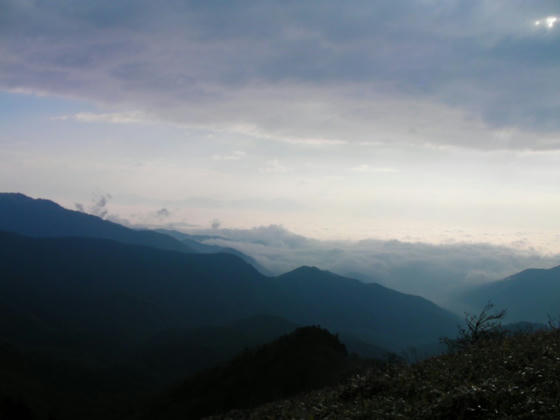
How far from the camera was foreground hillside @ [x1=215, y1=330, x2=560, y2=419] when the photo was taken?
10859mm

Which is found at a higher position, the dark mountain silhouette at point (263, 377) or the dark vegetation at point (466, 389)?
the dark vegetation at point (466, 389)

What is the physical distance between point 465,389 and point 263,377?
61948 mm

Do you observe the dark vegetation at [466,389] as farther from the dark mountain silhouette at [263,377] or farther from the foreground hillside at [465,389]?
the dark mountain silhouette at [263,377]

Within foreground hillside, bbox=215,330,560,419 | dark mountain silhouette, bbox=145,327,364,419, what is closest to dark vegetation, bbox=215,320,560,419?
foreground hillside, bbox=215,330,560,419

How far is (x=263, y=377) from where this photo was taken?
226ft

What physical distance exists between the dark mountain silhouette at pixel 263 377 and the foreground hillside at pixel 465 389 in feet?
120

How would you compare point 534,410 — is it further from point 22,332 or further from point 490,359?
point 22,332

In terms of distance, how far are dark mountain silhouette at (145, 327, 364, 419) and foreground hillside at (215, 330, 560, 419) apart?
120ft

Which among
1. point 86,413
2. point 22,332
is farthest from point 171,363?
point 86,413

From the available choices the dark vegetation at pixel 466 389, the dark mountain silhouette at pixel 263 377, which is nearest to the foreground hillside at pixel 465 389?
the dark vegetation at pixel 466 389

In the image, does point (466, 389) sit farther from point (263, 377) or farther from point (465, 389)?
point (263, 377)

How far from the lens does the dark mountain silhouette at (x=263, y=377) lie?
2292 inches

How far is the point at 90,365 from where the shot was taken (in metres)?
159

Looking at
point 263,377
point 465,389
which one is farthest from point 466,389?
point 263,377
